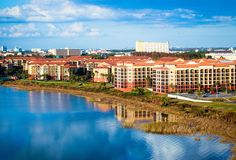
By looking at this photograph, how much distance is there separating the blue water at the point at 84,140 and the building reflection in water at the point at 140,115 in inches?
13.4

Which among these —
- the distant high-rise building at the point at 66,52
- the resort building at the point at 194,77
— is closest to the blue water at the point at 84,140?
the resort building at the point at 194,77

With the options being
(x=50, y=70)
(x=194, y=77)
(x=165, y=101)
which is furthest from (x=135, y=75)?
(x=50, y=70)

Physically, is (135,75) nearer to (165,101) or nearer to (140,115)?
(165,101)

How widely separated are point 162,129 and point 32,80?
16338 millimetres

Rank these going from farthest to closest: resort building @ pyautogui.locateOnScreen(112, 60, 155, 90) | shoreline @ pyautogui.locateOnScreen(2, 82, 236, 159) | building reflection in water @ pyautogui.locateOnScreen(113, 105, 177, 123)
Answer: resort building @ pyautogui.locateOnScreen(112, 60, 155, 90), building reflection in water @ pyautogui.locateOnScreen(113, 105, 177, 123), shoreline @ pyautogui.locateOnScreen(2, 82, 236, 159)

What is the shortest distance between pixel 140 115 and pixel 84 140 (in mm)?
3496

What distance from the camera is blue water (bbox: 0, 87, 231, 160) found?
891 centimetres

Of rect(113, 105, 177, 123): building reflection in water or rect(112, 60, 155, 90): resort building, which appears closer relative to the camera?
rect(113, 105, 177, 123): building reflection in water

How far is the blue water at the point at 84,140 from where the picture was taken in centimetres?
891

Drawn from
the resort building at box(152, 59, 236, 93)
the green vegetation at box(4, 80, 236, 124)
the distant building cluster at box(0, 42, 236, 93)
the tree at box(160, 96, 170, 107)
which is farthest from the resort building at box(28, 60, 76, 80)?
the tree at box(160, 96, 170, 107)

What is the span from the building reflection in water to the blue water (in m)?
0.34

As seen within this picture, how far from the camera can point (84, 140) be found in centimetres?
1025

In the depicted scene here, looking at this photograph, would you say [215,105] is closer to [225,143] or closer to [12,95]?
[225,143]

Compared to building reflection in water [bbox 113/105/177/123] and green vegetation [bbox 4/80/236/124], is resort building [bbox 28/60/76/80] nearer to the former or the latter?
green vegetation [bbox 4/80/236/124]
